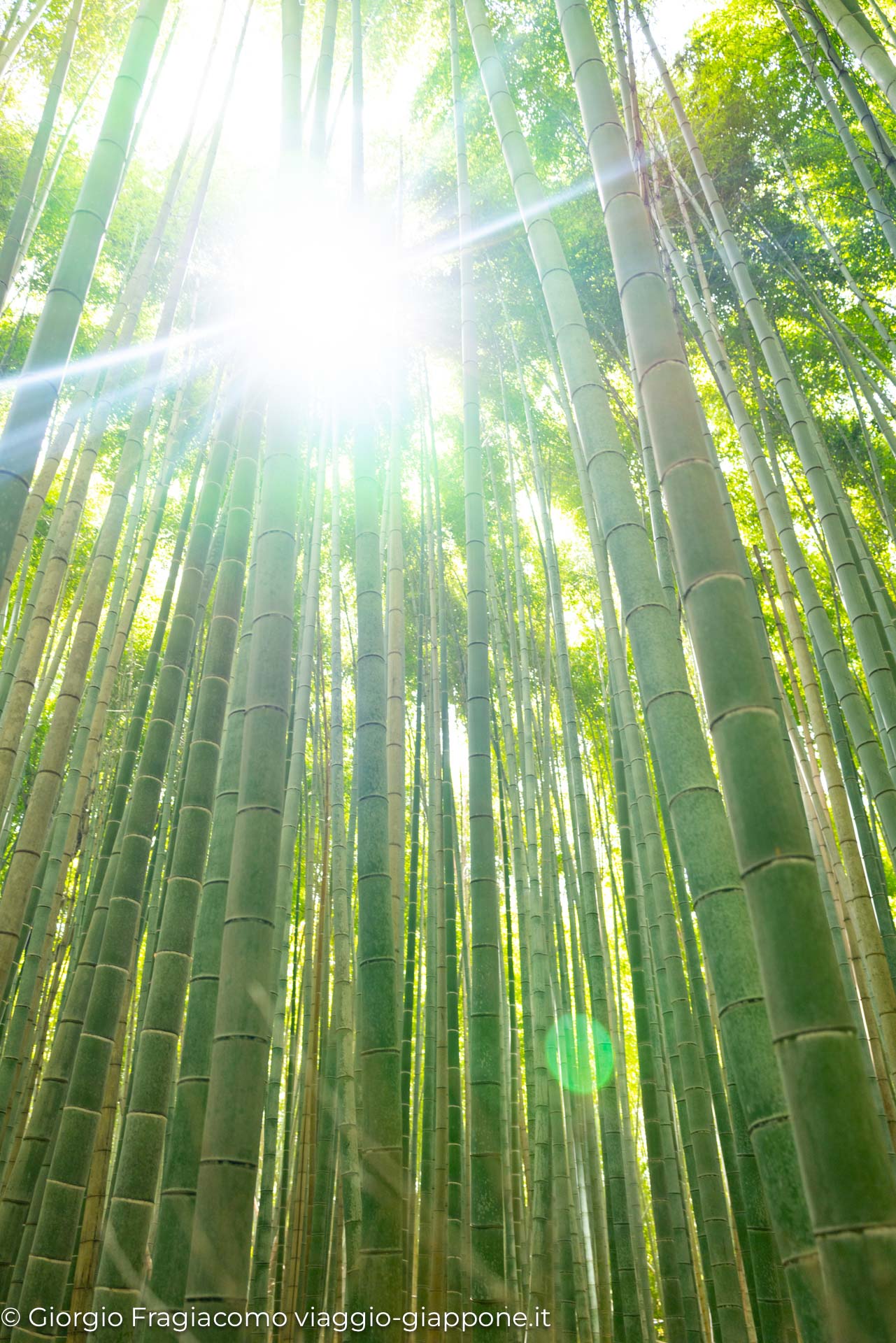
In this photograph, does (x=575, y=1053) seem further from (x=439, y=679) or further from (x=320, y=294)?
(x=320, y=294)

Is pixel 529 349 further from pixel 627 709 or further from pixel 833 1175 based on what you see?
pixel 833 1175

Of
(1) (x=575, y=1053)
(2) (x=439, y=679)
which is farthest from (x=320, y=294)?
(1) (x=575, y=1053)

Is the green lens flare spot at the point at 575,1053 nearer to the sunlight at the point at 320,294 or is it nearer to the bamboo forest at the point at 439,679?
the bamboo forest at the point at 439,679

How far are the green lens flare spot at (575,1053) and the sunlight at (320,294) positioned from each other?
9.65 feet

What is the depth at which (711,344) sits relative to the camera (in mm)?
3070

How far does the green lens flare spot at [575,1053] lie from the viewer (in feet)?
12.6

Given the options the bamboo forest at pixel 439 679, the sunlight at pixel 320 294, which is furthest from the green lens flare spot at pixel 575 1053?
the sunlight at pixel 320 294

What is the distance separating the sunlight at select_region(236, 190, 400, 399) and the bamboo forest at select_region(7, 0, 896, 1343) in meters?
0.03

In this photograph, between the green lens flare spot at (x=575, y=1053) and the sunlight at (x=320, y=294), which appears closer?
the sunlight at (x=320, y=294)

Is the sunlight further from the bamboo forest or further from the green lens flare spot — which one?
the green lens flare spot

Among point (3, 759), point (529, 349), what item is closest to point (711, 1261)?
point (3, 759)

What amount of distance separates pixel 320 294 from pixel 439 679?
187 cm

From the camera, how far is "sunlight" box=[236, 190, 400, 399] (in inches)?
65.0

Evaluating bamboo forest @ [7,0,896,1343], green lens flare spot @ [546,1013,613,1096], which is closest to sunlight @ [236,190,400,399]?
bamboo forest @ [7,0,896,1343]
